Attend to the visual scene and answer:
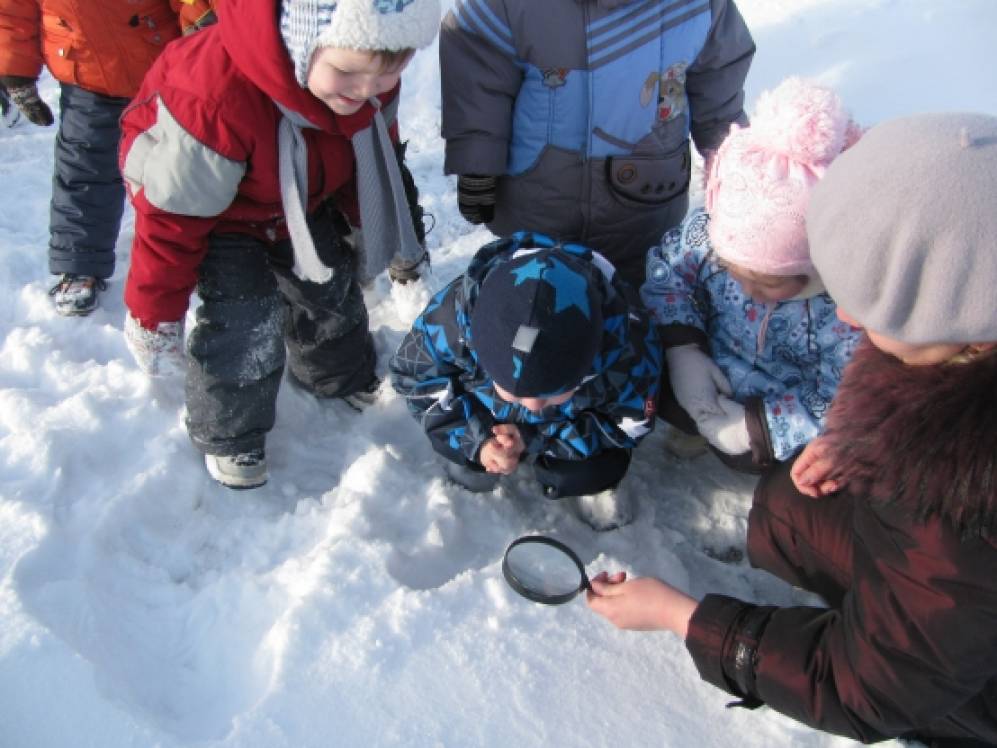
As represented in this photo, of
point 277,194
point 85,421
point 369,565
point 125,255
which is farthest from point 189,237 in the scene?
point 125,255

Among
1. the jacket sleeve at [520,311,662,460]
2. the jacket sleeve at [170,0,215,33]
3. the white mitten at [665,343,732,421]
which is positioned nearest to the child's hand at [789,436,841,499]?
the white mitten at [665,343,732,421]

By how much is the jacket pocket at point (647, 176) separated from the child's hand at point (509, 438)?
2.44ft

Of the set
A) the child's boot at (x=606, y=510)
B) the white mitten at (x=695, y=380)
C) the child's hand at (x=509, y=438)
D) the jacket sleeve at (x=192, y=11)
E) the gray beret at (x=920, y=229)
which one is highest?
the gray beret at (x=920, y=229)

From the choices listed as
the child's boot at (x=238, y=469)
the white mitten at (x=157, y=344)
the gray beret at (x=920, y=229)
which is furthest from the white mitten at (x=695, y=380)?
the white mitten at (x=157, y=344)

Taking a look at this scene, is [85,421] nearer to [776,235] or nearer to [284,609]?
[284,609]

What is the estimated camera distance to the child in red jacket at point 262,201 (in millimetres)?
1479

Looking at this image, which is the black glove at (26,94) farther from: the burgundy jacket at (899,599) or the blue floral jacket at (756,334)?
the burgundy jacket at (899,599)

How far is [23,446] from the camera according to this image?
76.7 inches

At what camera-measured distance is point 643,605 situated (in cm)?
151

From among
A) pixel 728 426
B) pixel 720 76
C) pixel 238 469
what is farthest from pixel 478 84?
pixel 238 469

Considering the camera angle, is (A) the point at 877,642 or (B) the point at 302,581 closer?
(A) the point at 877,642

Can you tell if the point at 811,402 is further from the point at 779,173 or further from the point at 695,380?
the point at 779,173

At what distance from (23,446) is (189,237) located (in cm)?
74

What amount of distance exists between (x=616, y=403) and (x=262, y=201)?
0.95 meters
